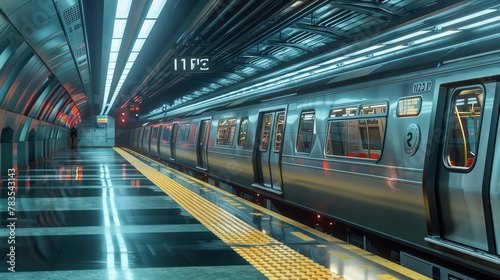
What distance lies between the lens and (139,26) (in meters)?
11.5

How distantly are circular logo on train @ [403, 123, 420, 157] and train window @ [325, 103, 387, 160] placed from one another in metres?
0.53

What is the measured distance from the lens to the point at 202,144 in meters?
18.1

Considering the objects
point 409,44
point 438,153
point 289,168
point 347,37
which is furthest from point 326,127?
point 347,37

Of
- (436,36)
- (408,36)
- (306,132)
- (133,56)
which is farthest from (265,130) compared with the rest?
(133,56)

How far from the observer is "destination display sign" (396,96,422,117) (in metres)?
6.27

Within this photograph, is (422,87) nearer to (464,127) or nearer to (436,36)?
(464,127)

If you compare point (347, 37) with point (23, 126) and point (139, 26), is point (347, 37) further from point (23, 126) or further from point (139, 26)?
point (23, 126)

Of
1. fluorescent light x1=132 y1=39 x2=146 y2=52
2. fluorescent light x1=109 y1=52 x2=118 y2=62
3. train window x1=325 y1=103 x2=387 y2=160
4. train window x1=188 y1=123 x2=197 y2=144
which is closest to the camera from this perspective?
train window x1=325 y1=103 x2=387 y2=160

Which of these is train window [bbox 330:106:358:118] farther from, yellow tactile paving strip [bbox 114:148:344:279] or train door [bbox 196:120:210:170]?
train door [bbox 196:120:210:170]

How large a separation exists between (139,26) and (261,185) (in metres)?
4.24

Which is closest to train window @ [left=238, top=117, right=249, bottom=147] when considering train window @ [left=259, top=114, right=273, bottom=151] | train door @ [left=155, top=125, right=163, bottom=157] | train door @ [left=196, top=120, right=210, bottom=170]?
train window @ [left=259, top=114, right=273, bottom=151]

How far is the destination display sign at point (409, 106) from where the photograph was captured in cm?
627

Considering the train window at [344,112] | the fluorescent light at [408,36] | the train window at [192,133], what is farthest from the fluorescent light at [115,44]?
the train window at [344,112]

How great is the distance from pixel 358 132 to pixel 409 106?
127cm
